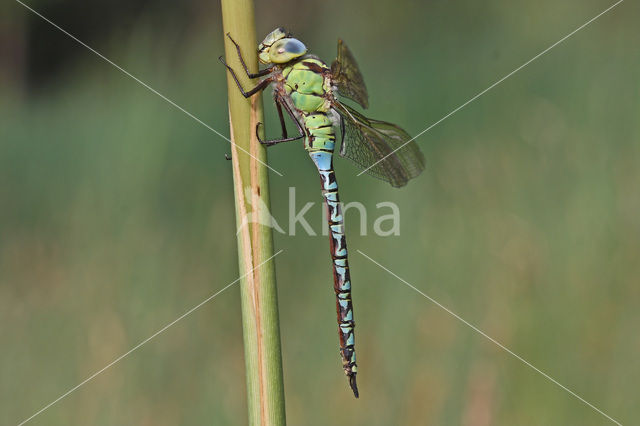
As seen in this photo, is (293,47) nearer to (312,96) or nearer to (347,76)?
(312,96)

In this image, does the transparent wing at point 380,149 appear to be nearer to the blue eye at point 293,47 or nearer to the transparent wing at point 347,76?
the transparent wing at point 347,76

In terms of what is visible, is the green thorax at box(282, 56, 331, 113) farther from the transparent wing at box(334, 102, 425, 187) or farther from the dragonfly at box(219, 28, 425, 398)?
the transparent wing at box(334, 102, 425, 187)

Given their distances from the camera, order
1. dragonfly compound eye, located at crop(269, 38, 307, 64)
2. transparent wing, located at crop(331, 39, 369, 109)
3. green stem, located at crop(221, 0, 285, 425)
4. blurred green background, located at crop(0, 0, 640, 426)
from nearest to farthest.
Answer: green stem, located at crop(221, 0, 285, 425) → dragonfly compound eye, located at crop(269, 38, 307, 64) → transparent wing, located at crop(331, 39, 369, 109) → blurred green background, located at crop(0, 0, 640, 426)

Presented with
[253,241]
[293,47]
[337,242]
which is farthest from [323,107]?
[253,241]

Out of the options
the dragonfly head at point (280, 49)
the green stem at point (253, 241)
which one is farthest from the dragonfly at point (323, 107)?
the green stem at point (253, 241)

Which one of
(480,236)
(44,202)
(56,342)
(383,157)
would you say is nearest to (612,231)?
(480,236)

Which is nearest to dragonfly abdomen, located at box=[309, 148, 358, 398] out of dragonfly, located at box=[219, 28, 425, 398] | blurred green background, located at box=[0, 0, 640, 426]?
dragonfly, located at box=[219, 28, 425, 398]
